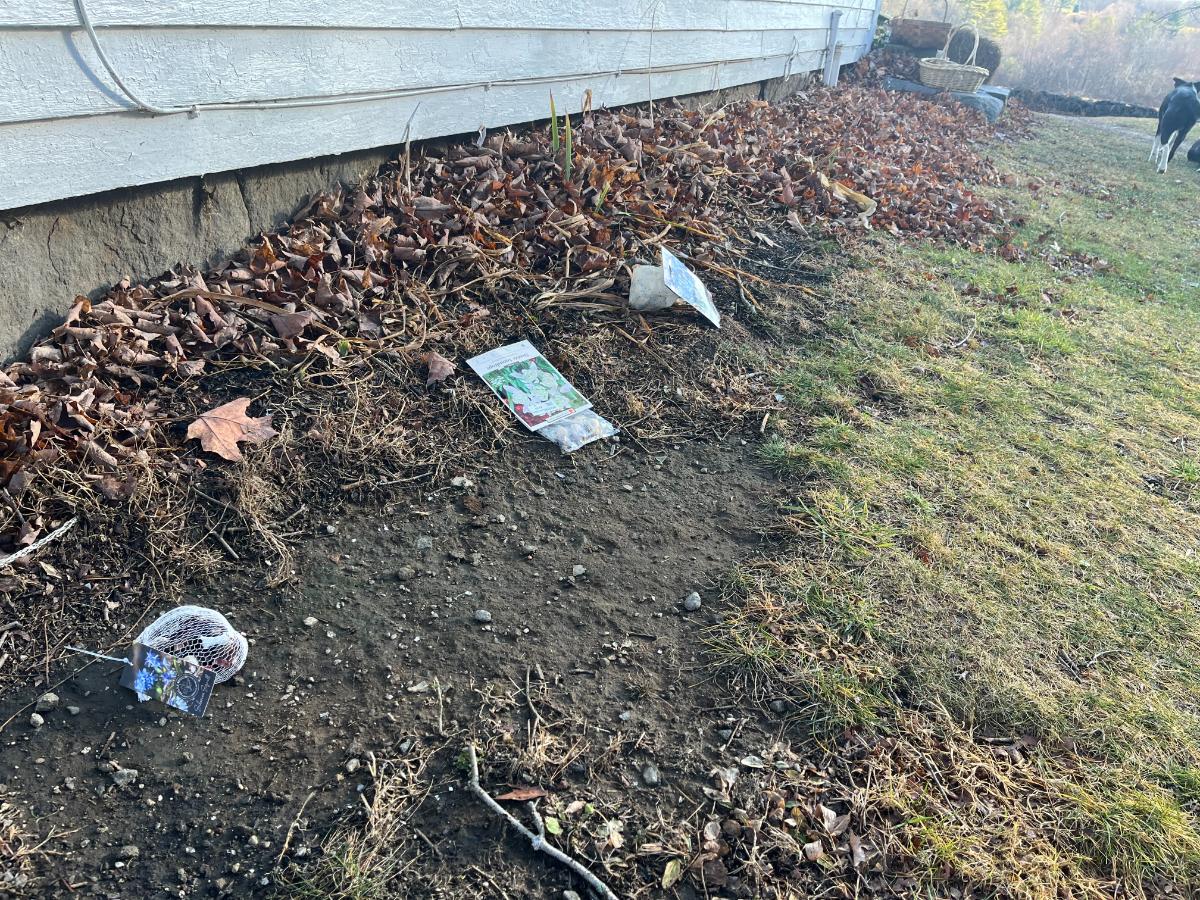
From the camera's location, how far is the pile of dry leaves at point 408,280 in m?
2.46

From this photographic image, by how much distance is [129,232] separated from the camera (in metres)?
3.04

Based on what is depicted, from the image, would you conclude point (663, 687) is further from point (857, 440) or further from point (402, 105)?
point (402, 105)

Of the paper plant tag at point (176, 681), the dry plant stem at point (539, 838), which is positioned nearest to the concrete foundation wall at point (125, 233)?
the paper plant tag at point (176, 681)

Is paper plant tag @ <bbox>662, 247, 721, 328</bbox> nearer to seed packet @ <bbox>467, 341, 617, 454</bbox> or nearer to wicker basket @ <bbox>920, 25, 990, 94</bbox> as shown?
seed packet @ <bbox>467, 341, 617, 454</bbox>

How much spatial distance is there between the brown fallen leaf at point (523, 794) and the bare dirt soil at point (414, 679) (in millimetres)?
66

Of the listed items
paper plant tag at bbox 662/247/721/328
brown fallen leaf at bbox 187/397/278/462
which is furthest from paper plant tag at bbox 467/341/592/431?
brown fallen leaf at bbox 187/397/278/462

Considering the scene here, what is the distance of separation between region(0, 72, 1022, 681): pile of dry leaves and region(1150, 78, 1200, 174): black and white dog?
251 inches

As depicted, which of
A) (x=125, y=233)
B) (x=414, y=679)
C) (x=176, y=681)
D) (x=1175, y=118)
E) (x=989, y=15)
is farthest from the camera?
(x=989, y=15)

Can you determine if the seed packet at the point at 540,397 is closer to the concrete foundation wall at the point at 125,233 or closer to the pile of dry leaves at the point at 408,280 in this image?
the pile of dry leaves at the point at 408,280

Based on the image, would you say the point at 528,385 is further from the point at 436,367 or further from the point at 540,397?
the point at 436,367

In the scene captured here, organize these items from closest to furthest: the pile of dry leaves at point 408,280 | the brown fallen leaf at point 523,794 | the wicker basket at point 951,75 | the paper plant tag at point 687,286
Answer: the brown fallen leaf at point 523,794
the pile of dry leaves at point 408,280
the paper plant tag at point 687,286
the wicker basket at point 951,75

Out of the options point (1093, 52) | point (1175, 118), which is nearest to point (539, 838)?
point (1175, 118)

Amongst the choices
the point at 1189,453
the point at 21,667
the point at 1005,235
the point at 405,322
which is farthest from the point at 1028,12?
the point at 21,667

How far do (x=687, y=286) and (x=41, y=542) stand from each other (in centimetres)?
275
